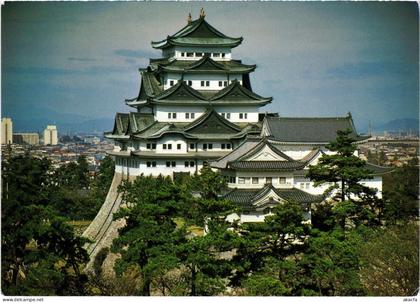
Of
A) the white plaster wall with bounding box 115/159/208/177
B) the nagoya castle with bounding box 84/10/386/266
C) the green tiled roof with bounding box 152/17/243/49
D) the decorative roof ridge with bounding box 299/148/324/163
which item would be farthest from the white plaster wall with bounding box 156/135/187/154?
the decorative roof ridge with bounding box 299/148/324/163

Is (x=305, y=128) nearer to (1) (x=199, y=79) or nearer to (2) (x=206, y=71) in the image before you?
(2) (x=206, y=71)

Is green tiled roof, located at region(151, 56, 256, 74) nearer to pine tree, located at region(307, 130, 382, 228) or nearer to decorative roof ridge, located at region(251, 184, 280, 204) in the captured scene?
pine tree, located at region(307, 130, 382, 228)

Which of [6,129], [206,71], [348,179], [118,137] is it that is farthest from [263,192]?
[118,137]

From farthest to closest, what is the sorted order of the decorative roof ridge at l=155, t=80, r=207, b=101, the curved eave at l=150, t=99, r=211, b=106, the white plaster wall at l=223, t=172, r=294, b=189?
the decorative roof ridge at l=155, t=80, r=207, b=101 < the curved eave at l=150, t=99, r=211, b=106 < the white plaster wall at l=223, t=172, r=294, b=189

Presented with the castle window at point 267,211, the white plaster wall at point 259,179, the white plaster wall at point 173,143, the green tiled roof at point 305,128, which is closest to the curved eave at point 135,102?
the white plaster wall at point 173,143

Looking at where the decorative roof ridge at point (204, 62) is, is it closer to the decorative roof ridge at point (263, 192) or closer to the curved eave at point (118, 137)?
the curved eave at point (118, 137)

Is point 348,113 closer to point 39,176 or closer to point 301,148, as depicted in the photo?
point 301,148
